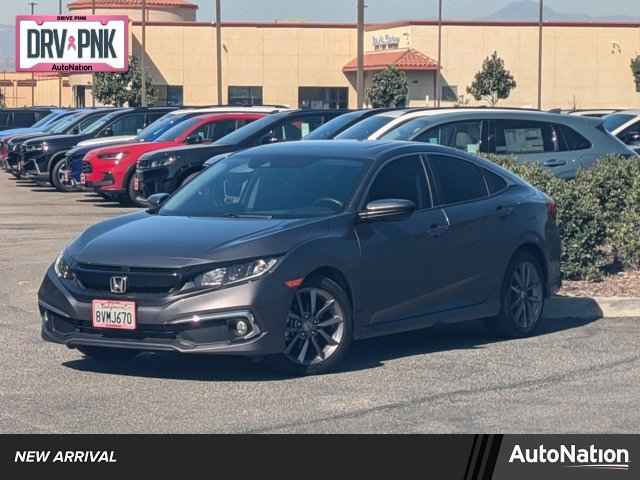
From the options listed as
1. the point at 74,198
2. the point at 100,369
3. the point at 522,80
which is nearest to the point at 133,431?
the point at 100,369

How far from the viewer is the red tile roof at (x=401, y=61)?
8181 centimetres

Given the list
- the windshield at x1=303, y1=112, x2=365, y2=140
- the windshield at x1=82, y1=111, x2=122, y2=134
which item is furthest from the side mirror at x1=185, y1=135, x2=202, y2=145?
the windshield at x1=82, y1=111, x2=122, y2=134

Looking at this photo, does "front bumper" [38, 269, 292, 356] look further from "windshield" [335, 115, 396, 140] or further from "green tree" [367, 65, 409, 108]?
"green tree" [367, 65, 409, 108]

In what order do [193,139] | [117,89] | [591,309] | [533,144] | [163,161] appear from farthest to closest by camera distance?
[117,89] → [193,139] → [163,161] → [533,144] → [591,309]

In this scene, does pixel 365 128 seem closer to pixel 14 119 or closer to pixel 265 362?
pixel 265 362

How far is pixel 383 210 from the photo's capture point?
1048cm

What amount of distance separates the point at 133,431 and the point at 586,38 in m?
79.6

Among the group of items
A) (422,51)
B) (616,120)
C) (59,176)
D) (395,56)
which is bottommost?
(59,176)

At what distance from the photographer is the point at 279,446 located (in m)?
6.98

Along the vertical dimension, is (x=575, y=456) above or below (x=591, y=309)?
above

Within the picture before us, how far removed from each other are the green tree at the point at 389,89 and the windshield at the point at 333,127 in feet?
180

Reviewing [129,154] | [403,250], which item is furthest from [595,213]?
[129,154]

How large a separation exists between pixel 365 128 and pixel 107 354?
888cm

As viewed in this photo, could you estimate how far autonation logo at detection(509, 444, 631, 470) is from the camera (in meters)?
6.21
